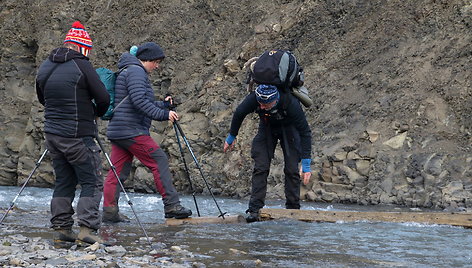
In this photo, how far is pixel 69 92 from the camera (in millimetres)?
6895

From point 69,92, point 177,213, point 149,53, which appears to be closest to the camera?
point 69,92

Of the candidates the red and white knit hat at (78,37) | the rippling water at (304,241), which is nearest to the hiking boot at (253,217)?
the rippling water at (304,241)

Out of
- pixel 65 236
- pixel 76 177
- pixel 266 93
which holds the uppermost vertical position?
pixel 266 93

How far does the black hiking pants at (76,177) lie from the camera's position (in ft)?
22.8

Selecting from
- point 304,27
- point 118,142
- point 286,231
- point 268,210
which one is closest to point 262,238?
point 286,231

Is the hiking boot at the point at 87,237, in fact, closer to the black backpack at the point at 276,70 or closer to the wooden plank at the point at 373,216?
the wooden plank at the point at 373,216

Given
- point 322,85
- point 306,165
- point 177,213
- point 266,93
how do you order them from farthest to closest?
point 322,85, point 306,165, point 177,213, point 266,93

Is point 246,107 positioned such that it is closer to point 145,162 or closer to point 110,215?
point 145,162

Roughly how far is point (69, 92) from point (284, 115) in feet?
10.5

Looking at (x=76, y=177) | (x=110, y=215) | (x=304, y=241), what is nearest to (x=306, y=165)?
(x=304, y=241)

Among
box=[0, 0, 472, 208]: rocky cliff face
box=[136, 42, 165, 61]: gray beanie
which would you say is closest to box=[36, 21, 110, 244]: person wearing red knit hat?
box=[136, 42, 165, 61]: gray beanie

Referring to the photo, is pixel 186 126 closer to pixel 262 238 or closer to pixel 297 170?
pixel 297 170

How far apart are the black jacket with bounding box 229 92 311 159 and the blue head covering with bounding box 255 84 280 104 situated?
201mm

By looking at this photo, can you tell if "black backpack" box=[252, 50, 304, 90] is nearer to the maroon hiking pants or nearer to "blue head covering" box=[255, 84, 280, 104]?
"blue head covering" box=[255, 84, 280, 104]
